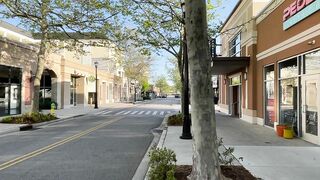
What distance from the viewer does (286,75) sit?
1694 cm

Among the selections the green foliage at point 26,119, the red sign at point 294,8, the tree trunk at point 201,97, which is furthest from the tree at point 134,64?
the tree trunk at point 201,97

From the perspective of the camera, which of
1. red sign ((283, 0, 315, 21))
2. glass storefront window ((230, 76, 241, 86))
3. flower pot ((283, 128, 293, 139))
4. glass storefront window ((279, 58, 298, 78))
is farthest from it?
glass storefront window ((230, 76, 241, 86))

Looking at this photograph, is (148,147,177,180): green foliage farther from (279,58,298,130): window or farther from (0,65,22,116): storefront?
(0,65,22,116): storefront

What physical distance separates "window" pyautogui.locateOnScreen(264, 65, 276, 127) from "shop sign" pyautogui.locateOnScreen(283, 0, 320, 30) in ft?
12.0

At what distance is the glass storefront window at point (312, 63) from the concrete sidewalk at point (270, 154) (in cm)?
249

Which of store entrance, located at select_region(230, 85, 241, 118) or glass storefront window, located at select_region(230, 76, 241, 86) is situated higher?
glass storefront window, located at select_region(230, 76, 241, 86)

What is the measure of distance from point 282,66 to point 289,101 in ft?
6.22

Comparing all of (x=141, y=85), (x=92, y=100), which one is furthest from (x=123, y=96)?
(x=92, y=100)

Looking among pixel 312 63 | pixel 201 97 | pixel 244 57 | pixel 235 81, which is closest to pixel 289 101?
pixel 312 63

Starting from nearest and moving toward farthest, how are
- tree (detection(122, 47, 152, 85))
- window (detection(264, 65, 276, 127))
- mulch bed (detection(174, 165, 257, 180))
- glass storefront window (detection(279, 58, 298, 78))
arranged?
mulch bed (detection(174, 165, 257, 180)) < glass storefront window (detection(279, 58, 298, 78)) < window (detection(264, 65, 276, 127)) < tree (detection(122, 47, 152, 85))

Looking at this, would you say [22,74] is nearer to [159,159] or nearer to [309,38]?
[309,38]

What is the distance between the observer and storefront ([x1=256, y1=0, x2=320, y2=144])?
13719mm

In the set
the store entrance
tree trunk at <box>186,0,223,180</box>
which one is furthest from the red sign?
the store entrance

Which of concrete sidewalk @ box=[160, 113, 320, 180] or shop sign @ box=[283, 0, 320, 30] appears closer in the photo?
concrete sidewalk @ box=[160, 113, 320, 180]
